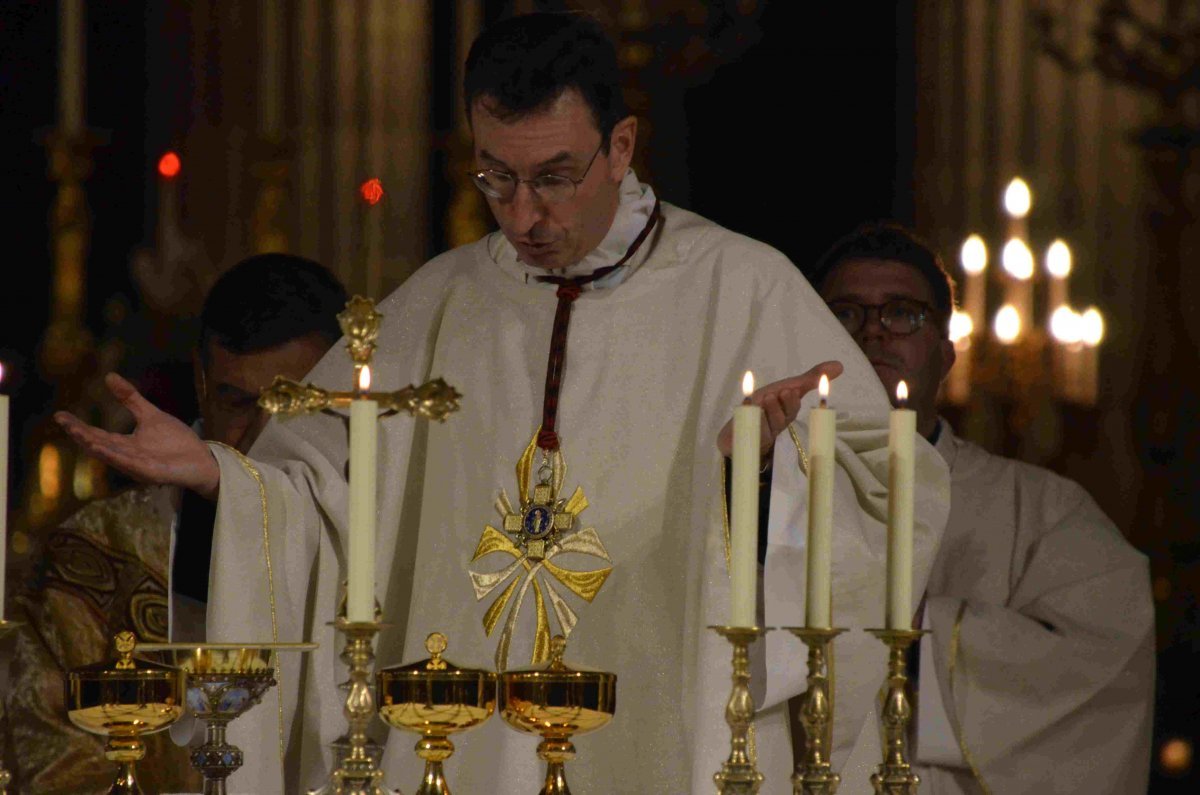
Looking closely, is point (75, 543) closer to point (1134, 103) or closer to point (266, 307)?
point (266, 307)

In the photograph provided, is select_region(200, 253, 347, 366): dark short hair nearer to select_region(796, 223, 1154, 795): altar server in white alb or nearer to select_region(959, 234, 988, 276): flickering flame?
select_region(796, 223, 1154, 795): altar server in white alb

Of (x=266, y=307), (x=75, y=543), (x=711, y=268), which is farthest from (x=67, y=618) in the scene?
(x=711, y=268)

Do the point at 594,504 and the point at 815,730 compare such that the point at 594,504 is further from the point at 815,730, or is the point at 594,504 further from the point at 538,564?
the point at 815,730

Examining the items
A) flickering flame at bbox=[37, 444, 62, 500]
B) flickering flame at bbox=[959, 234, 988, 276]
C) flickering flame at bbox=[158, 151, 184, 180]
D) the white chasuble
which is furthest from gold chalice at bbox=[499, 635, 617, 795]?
flickering flame at bbox=[158, 151, 184, 180]

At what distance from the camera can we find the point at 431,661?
2680mm

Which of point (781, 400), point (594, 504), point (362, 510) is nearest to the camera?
point (362, 510)

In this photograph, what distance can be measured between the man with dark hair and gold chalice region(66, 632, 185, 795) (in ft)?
7.26

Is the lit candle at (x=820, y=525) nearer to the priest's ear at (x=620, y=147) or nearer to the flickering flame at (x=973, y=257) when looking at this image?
the priest's ear at (x=620, y=147)

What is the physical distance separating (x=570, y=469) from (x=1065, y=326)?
433 cm

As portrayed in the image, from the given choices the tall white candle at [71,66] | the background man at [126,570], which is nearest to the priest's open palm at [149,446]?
the background man at [126,570]

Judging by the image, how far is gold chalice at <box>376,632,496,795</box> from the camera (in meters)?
2.64

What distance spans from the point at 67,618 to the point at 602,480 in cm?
136

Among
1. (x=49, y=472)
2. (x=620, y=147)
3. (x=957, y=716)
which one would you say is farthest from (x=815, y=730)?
(x=49, y=472)

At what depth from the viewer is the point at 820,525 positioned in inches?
105
